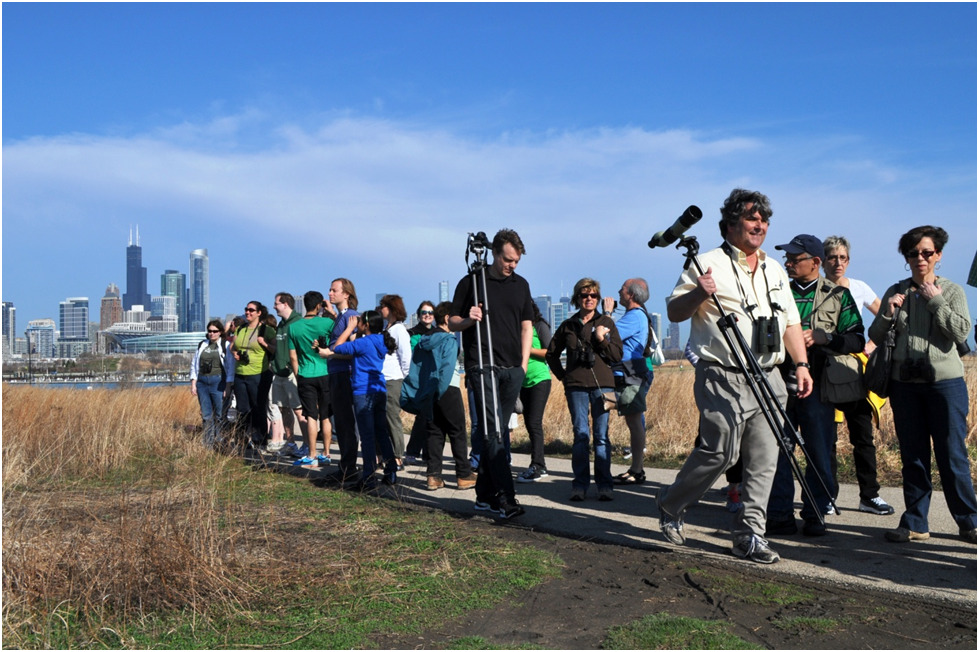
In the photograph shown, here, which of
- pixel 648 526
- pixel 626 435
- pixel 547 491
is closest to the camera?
pixel 648 526

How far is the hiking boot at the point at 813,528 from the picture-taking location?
20.0 feet

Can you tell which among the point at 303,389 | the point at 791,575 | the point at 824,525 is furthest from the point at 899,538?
the point at 303,389

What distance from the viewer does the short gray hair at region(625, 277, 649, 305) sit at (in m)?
8.81

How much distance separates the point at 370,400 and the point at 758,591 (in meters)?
5.01

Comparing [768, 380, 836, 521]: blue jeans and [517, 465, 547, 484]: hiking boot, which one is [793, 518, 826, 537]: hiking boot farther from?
[517, 465, 547, 484]: hiking boot

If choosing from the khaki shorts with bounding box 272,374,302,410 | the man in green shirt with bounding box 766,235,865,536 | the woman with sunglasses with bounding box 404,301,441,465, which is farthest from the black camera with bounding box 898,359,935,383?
the khaki shorts with bounding box 272,374,302,410

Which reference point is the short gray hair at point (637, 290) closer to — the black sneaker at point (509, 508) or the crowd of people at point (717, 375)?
the crowd of people at point (717, 375)

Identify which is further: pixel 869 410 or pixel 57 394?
pixel 57 394

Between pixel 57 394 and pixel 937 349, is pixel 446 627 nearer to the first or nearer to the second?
pixel 937 349

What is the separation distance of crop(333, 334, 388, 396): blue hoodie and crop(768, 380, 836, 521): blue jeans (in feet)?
13.5

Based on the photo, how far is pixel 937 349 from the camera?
5.73 m

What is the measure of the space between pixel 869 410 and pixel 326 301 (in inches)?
275

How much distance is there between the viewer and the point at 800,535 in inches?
244

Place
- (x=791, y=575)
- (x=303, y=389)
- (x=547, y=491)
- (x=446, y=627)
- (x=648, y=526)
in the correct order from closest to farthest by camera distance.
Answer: (x=446, y=627)
(x=791, y=575)
(x=648, y=526)
(x=547, y=491)
(x=303, y=389)
